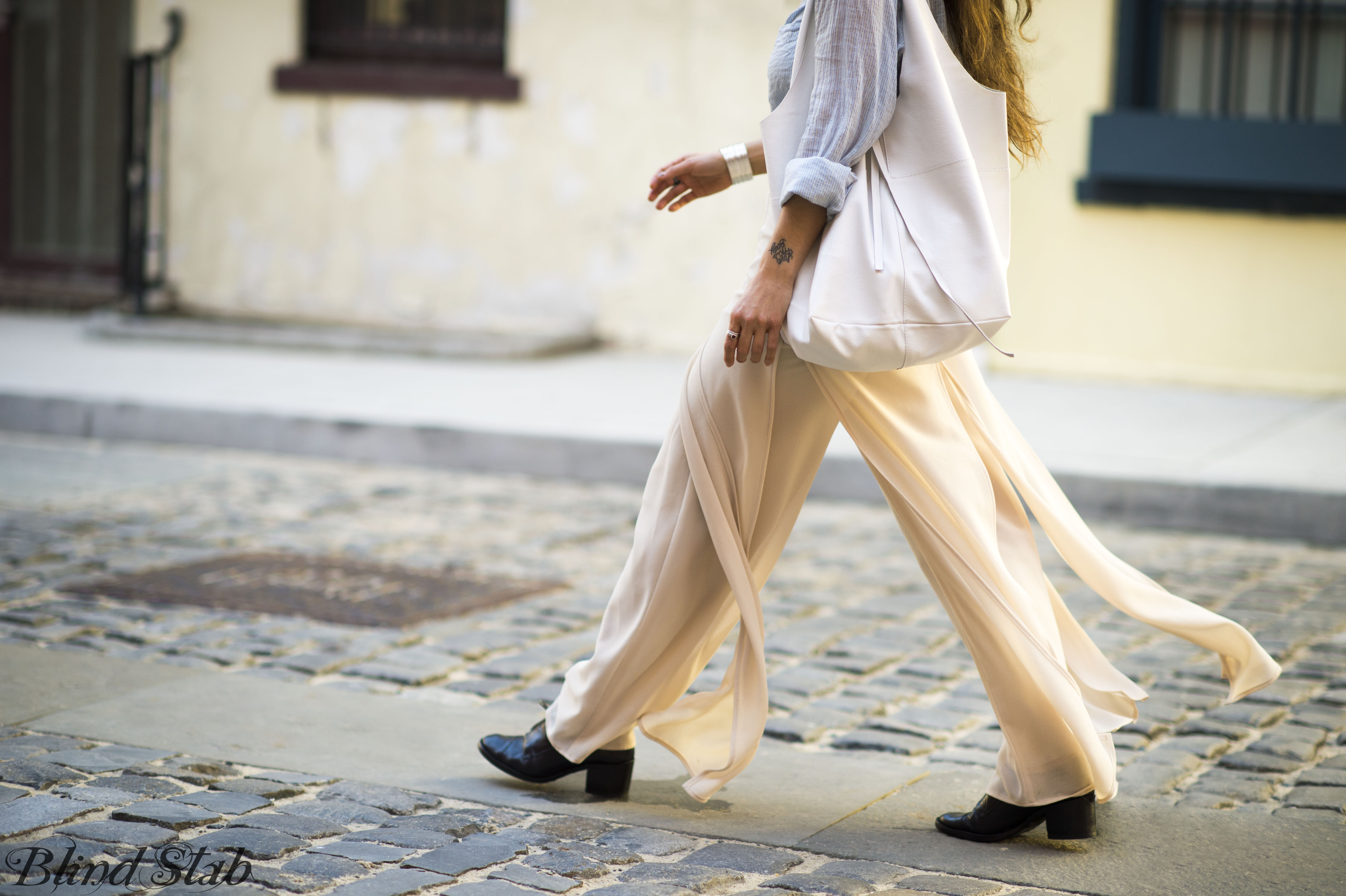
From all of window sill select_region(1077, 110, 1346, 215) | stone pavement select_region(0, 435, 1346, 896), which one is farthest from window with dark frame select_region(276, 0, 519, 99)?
stone pavement select_region(0, 435, 1346, 896)

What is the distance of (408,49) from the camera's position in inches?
405

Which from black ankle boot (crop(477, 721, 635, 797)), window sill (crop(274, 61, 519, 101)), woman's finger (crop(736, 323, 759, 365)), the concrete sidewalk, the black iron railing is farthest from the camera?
the black iron railing

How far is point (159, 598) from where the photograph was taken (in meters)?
4.53

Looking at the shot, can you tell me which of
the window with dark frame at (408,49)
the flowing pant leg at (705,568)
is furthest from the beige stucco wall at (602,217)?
the flowing pant leg at (705,568)

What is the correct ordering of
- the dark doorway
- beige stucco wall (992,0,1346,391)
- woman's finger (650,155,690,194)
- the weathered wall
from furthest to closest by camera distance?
the dark doorway < the weathered wall < beige stucco wall (992,0,1346,391) < woman's finger (650,155,690,194)

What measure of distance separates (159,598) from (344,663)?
0.86 m

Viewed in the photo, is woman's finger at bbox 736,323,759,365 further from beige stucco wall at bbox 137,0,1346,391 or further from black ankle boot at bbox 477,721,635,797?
beige stucco wall at bbox 137,0,1346,391

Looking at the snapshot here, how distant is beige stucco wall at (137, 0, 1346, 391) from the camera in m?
8.73

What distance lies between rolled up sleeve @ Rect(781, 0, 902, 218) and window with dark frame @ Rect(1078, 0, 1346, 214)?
21.8ft

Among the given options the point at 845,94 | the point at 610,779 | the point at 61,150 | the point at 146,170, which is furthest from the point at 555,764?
the point at 61,150

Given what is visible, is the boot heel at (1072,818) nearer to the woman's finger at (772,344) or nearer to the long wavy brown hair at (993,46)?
the woman's finger at (772,344)

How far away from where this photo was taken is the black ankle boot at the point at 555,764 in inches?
117

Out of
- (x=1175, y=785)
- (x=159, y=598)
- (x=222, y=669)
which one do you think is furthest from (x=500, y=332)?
(x=1175, y=785)

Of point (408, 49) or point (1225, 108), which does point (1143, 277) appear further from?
point (408, 49)
